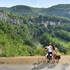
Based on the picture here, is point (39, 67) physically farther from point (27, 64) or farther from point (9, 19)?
point (9, 19)

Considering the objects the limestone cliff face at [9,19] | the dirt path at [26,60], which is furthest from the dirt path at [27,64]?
the limestone cliff face at [9,19]

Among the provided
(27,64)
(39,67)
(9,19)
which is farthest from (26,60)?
(9,19)

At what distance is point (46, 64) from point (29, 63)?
1000 mm

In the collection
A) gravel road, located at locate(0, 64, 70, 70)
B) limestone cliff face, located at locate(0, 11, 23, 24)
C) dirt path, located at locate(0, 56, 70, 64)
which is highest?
gravel road, located at locate(0, 64, 70, 70)

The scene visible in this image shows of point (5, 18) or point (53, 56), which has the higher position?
point (53, 56)

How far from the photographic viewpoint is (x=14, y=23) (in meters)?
167

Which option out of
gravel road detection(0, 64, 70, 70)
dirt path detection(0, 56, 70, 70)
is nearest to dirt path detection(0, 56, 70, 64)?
dirt path detection(0, 56, 70, 70)

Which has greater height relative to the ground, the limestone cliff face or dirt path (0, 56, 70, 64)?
dirt path (0, 56, 70, 64)

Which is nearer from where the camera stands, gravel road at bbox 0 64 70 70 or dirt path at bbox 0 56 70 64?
gravel road at bbox 0 64 70 70

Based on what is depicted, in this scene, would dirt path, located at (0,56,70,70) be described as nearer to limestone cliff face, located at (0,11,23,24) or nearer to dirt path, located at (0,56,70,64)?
dirt path, located at (0,56,70,64)

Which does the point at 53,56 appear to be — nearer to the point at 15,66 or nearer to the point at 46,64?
the point at 46,64

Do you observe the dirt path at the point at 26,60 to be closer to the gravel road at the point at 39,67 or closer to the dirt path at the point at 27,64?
the dirt path at the point at 27,64

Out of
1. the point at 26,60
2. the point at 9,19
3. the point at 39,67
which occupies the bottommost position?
the point at 9,19

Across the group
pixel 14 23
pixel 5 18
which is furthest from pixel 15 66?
pixel 14 23
